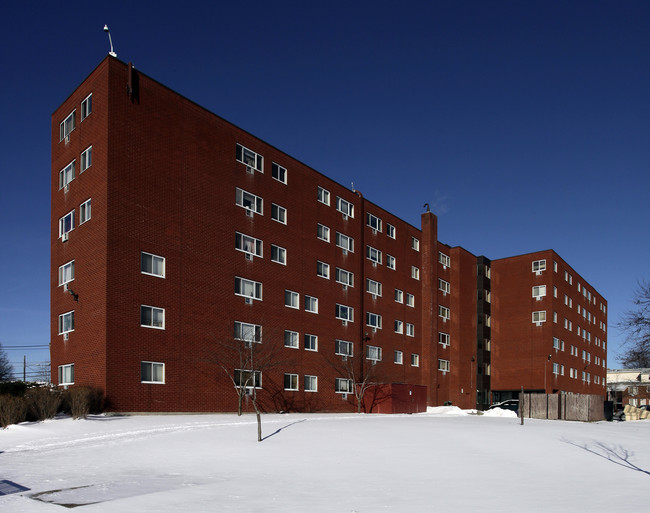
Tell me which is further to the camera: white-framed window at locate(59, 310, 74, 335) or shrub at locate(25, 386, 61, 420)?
white-framed window at locate(59, 310, 74, 335)

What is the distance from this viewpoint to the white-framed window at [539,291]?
7550 centimetres

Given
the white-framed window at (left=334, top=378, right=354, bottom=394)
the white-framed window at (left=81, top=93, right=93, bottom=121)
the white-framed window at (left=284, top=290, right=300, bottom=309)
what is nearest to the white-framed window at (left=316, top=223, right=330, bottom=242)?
the white-framed window at (left=284, top=290, right=300, bottom=309)

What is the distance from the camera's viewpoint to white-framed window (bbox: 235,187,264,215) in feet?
126

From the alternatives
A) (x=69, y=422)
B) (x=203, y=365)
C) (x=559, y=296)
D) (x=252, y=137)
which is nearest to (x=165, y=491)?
(x=69, y=422)

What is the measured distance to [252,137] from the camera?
4041 cm

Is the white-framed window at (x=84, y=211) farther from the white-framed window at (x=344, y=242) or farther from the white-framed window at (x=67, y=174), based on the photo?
the white-framed window at (x=344, y=242)

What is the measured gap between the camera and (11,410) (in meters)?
22.3

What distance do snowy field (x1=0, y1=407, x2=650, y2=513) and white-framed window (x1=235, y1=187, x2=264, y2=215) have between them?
54.3ft

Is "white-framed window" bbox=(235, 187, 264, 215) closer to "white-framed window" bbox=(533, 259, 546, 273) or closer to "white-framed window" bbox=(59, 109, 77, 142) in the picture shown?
"white-framed window" bbox=(59, 109, 77, 142)

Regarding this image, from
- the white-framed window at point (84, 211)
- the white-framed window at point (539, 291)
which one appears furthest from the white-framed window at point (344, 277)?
the white-framed window at point (539, 291)

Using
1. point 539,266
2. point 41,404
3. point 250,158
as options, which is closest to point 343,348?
point 250,158

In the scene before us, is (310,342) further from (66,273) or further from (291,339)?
(66,273)

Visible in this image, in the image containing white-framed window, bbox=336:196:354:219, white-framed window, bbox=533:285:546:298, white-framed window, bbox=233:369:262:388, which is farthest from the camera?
white-framed window, bbox=533:285:546:298

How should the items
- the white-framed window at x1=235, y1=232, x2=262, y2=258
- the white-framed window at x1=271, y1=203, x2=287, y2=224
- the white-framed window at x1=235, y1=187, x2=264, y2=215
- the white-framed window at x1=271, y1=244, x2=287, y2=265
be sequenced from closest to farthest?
1. the white-framed window at x1=235, y1=232, x2=262, y2=258
2. the white-framed window at x1=235, y1=187, x2=264, y2=215
3. the white-framed window at x1=271, y1=244, x2=287, y2=265
4. the white-framed window at x1=271, y1=203, x2=287, y2=224
